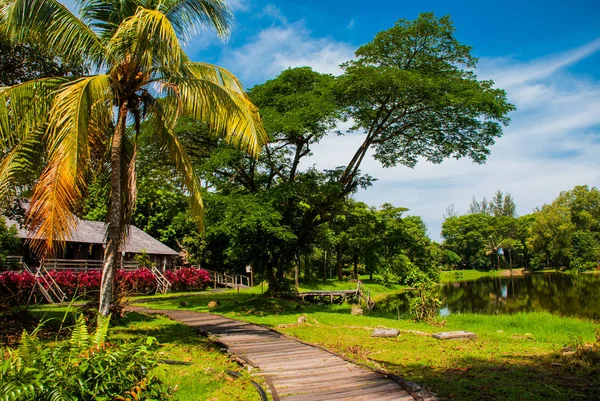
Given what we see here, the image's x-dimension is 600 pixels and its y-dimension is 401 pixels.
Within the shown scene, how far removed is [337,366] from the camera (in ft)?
22.4

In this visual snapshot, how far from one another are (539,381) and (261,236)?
1190cm

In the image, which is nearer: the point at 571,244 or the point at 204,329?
the point at 204,329

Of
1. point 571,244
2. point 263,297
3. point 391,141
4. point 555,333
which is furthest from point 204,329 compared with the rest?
point 571,244

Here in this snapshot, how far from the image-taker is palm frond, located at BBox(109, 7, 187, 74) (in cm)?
745

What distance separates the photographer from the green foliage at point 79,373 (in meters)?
3.23

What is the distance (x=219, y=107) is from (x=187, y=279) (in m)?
25.4

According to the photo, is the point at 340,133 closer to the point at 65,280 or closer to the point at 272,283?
the point at 272,283

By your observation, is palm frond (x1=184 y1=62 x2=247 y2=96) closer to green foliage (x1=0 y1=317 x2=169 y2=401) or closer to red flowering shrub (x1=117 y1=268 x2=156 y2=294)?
green foliage (x1=0 y1=317 x2=169 y2=401)

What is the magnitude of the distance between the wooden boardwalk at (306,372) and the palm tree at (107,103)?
2962 millimetres

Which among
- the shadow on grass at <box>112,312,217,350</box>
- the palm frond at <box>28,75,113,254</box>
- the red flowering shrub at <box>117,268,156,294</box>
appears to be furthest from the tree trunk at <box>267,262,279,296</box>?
the palm frond at <box>28,75,113,254</box>

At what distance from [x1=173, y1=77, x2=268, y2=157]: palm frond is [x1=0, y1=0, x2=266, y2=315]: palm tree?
0.02 metres

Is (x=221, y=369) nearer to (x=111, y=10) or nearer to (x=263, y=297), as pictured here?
(x=111, y=10)

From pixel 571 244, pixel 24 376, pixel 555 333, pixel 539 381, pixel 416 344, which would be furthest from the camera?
pixel 571 244

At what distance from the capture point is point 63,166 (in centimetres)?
668
